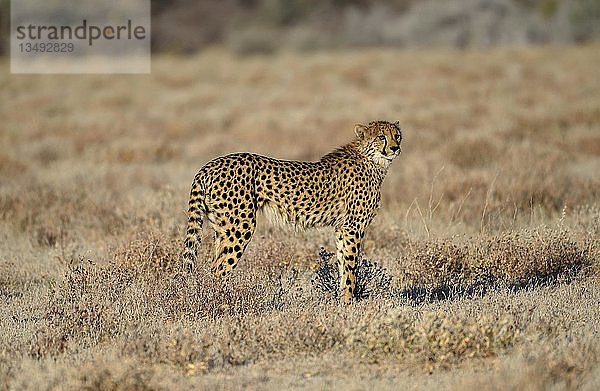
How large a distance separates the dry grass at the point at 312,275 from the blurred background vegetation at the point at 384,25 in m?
18.1

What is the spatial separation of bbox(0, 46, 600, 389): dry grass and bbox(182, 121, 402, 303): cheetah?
0.96 feet

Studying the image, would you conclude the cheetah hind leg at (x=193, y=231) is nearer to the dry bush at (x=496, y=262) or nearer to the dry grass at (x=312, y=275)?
the dry grass at (x=312, y=275)

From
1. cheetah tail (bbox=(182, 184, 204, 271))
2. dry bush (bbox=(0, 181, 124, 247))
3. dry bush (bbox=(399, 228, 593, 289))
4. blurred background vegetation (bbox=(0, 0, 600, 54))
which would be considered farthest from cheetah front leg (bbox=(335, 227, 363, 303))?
blurred background vegetation (bbox=(0, 0, 600, 54))

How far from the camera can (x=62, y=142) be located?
601 inches

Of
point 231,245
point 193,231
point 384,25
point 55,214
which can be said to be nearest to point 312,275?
point 231,245

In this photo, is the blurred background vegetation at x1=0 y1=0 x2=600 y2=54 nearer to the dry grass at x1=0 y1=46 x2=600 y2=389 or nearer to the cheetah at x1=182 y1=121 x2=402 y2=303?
the dry grass at x1=0 y1=46 x2=600 y2=389

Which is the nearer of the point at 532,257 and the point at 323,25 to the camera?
the point at 532,257

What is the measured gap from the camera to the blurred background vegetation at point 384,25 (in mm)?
33156

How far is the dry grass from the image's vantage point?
16.9 feet

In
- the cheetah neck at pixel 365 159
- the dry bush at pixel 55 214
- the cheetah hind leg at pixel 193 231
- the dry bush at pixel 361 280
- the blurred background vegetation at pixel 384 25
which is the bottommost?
the dry bush at pixel 361 280

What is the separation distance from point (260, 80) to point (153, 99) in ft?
12.9

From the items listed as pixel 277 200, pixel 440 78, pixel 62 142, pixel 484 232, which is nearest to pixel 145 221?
pixel 277 200

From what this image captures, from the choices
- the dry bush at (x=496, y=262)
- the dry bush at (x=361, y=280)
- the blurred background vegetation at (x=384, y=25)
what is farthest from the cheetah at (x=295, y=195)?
the blurred background vegetation at (x=384, y=25)

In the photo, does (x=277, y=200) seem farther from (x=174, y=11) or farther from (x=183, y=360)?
(x=174, y=11)
